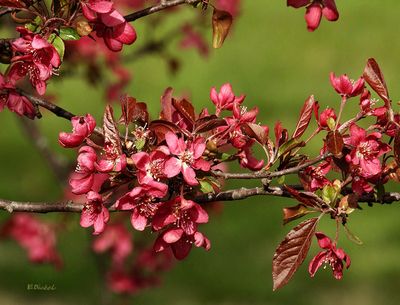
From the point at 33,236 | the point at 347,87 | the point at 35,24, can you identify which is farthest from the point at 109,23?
the point at 33,236

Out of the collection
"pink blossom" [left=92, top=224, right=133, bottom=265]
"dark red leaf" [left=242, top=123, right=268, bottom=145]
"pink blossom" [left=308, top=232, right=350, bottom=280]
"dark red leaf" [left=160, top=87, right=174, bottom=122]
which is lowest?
"pink blossom" [left=308, top=232, right=350, bottom=280]

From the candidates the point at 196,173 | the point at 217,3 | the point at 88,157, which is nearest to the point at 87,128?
the point at 88,157

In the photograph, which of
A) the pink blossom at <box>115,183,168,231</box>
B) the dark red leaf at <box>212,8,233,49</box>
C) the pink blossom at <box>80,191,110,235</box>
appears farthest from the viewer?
the dark red leaf at <box>212,8,233,49</box>

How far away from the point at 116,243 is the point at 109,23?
2.18m

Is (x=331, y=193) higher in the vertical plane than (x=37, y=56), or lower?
lower

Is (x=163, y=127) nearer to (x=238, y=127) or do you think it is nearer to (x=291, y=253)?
(x=238, y=127)

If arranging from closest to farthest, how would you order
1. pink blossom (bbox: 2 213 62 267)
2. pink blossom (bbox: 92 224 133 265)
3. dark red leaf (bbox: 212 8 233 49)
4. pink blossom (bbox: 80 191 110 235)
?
pink blossom (bbox: 80 191 110 235) → dark red leaf (bbox: 212 8 233 49) → pink blossom (bbox: 92 224 133 265) → pink blossom (bbox: 2 213 62 267)

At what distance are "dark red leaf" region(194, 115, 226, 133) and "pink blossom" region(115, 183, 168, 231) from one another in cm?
16

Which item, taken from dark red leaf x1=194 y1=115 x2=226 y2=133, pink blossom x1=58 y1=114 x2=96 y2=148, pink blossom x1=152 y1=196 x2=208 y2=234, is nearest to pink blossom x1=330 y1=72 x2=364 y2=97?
dark red leaf x1=194 y1=115 x2=226 y2=133

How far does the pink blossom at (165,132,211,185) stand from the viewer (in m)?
1.76

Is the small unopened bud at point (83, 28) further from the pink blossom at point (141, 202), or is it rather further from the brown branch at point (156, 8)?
the pink blossom at point (141, 202)

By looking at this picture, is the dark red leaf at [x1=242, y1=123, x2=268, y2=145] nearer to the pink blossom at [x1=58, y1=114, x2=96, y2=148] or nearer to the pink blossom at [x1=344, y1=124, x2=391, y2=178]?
the pink blossom at [x1=344, y1=124, x2=391, y2=178]

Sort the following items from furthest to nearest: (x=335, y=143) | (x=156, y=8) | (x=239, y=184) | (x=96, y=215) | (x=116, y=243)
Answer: (x=239, y=184) → (x=116, y=243) → (x=156, y=8) → (x=96, y=215) → (x=335, y=143)

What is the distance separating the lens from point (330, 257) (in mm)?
1925
